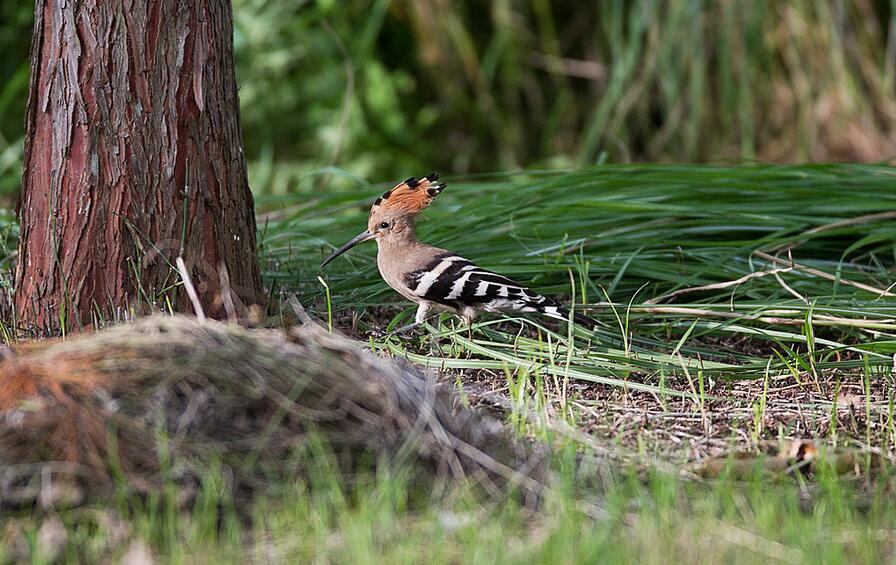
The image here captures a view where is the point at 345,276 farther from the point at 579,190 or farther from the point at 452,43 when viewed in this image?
the point at 452,43

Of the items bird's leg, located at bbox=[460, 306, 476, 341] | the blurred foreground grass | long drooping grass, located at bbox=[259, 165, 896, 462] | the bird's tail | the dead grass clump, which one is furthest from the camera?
bird's leg, located at bbox=[460, 306, 476, 341]

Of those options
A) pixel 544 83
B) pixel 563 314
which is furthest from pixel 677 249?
pixel 544 83

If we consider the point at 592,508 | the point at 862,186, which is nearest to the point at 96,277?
the point at 592,508

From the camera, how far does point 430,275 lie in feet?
11.9

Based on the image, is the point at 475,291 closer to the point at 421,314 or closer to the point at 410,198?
the point at 421,314

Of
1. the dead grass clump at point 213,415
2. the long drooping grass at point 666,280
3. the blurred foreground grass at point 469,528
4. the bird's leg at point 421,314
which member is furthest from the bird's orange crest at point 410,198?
the blurred foreground grass at point 469,528

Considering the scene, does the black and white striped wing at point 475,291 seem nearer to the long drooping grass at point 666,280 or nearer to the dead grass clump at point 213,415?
the long drooping grass at point 666,280

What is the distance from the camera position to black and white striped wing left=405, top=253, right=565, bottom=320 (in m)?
3.56

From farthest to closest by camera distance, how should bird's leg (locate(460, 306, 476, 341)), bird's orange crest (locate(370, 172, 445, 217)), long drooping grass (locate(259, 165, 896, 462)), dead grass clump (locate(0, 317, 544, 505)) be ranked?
bird's orange crest (locate(370, 172, 445, 217)), bird's leg (locate(460, 306, 476, 341)), long drooping grass (locate(259, 165, 896, 462)), dead grass clump (locate(0, 317, 544, 505))

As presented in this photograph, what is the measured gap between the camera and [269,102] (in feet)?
26.4

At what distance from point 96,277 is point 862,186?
286 cm

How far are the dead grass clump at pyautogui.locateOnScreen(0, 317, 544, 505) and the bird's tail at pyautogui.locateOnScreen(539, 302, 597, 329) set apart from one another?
89cm

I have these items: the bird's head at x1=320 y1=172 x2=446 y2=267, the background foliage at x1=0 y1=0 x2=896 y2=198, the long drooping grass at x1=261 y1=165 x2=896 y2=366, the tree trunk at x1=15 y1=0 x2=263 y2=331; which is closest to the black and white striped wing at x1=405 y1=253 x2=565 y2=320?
the long drooping grass at x1=261 y1=165 x2=896 y2=366

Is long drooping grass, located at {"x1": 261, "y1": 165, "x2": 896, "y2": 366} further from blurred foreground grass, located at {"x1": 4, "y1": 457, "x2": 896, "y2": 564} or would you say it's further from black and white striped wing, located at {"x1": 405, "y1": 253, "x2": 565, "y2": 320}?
blurred foreground grass, located at {"x1": 4, "y1": 457, "x2": 896, "y2": 564}
